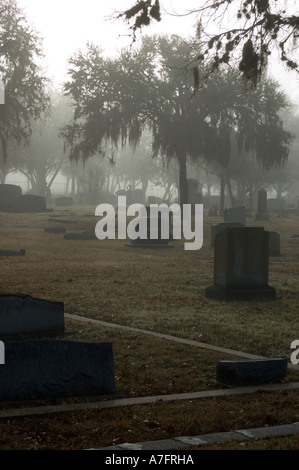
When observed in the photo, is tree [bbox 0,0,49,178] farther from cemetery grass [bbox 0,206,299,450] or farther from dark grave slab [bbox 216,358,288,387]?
dark grave slab [bbox 216,358,288,387]

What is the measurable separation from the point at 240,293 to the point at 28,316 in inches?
227

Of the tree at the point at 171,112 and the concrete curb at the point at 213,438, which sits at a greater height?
the tree at the point at 171,112

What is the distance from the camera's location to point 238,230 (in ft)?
48.9

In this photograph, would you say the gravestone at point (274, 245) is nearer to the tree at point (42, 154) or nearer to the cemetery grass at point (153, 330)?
the cemetery grass at point (153, 330)

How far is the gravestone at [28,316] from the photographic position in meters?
9.87

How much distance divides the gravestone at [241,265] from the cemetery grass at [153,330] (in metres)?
0.39

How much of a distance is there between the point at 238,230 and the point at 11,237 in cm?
1420

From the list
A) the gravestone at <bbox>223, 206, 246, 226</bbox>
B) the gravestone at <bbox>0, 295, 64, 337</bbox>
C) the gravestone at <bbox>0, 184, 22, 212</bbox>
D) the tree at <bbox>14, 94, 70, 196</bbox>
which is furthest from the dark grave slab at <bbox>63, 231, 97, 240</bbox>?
the tree at <bbox>14, 94, 70, 196</bbox>

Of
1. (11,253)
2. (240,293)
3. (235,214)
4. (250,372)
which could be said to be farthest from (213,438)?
(235,214)

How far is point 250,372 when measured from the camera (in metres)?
8.12

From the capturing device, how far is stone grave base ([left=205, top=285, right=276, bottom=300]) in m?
14.7

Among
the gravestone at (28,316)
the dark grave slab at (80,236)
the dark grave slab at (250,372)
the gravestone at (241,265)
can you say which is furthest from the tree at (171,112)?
the dark grave slab at (250,372)
